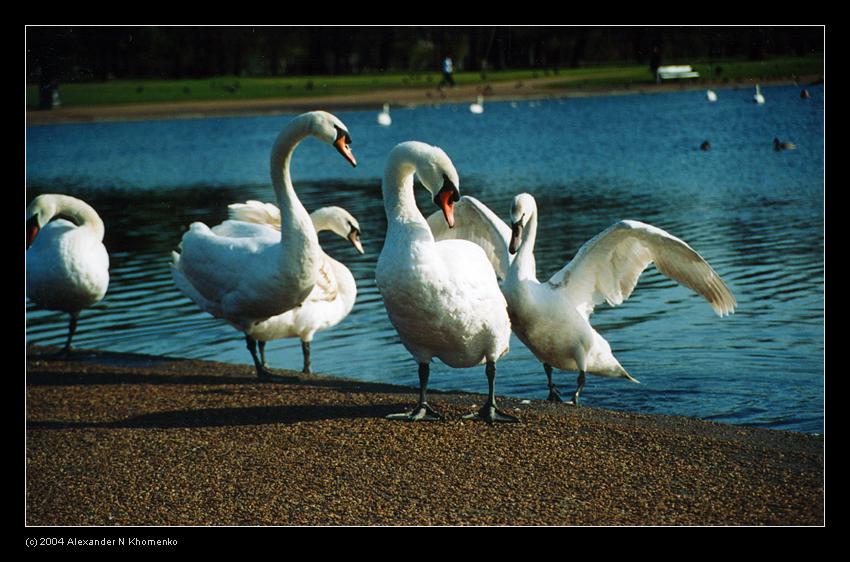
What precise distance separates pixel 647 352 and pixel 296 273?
154 inches

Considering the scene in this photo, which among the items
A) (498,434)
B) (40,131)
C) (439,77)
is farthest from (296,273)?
(439,77)

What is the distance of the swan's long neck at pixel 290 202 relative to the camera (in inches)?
335

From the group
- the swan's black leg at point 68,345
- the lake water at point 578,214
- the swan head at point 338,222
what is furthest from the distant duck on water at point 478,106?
the swan's black leg at point 68,345

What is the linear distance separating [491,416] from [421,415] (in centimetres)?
48

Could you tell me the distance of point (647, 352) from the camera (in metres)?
10.7

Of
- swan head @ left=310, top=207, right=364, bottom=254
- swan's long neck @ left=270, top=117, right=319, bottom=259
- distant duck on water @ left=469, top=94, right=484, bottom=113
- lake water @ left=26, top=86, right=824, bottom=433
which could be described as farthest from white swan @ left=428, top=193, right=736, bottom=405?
distant duck on water @ left=469, top=94, right=484, bottom=113

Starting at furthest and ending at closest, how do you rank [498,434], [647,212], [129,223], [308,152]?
[308,152] < [129,223] < [647,212] < [498,434]

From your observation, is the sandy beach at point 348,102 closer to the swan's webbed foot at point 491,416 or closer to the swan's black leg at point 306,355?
the swan's black leg at point 306,355

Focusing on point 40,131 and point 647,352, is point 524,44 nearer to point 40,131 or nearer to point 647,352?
point 647,352

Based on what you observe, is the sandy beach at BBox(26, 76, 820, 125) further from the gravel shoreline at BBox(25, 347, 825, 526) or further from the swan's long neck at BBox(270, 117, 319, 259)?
the gravel shoreline at BBox(25, 347, 825, 526)

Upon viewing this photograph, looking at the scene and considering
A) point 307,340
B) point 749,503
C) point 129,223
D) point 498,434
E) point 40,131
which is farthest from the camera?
point 40,131

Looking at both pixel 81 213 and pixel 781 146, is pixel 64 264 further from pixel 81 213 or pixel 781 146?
pixel 781 146

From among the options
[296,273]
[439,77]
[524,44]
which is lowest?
[296,273]

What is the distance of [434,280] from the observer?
22.4 feet
